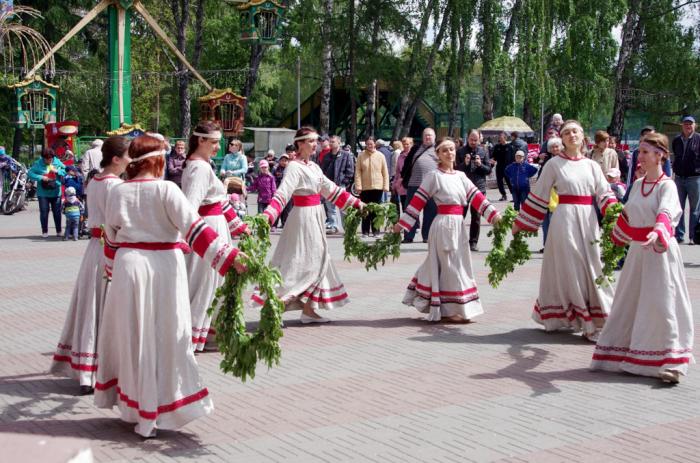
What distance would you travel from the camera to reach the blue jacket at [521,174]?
17.0 meters

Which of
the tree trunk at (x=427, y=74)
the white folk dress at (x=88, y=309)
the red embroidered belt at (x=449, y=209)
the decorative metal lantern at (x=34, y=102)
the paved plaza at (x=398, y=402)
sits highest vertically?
the tree trunk at (x=427, y=74)

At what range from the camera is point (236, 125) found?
30.2m

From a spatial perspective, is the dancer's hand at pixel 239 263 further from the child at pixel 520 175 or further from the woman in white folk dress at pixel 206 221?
the child at pixel 520 175

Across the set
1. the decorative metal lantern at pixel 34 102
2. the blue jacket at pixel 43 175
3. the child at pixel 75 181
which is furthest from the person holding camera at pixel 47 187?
the decorative metal lantern at pixel 34 102

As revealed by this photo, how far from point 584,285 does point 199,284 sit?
3382mm

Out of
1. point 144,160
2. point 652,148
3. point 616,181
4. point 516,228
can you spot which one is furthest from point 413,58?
point 144,160

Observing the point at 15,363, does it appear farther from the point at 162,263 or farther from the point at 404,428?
the point at 404,428

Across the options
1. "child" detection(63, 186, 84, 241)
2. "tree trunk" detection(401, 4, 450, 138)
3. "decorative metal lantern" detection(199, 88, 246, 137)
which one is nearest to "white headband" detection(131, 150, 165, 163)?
"child" detection(63, 186, 84, 241)

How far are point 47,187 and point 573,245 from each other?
12.2 metres

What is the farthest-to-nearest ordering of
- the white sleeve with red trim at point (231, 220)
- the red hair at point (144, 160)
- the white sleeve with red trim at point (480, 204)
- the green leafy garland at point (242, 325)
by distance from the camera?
the white sleeve with red trim at point (480, 204) → the white sleeve with red trim at point (231, 220) → the green leafy garland at point (242, 325) → the red hair at point (144, 160)

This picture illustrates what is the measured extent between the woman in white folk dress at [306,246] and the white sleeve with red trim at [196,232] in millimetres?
3371

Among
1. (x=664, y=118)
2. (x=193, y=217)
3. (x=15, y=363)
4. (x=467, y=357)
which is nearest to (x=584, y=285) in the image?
(x=467, y=357)

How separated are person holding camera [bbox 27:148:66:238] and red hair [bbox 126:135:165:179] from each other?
41.4 ft

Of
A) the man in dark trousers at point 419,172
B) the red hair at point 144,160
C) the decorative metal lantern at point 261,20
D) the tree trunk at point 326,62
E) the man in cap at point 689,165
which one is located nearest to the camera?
the red hair at point 144,160
